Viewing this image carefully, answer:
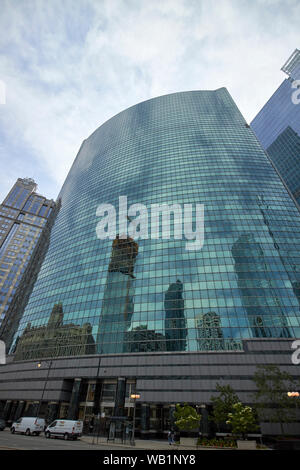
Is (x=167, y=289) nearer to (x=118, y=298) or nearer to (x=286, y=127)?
(x=118, y=298)

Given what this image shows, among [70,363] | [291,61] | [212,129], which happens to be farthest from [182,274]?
[291,61]

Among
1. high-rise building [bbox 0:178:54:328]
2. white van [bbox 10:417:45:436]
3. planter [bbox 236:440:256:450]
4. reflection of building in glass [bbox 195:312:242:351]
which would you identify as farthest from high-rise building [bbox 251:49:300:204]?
high-rise building [bbox 0:178:54:328]

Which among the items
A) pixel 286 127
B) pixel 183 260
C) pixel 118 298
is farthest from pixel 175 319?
pixel 286 127

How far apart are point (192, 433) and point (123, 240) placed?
136 feet

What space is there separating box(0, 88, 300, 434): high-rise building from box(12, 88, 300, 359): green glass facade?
0.25 metres

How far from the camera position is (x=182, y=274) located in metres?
50.8

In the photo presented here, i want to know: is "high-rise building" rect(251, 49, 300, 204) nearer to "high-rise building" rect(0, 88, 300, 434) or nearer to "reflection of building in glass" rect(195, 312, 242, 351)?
"high-rise building" rect(0, 88, 300, 434)

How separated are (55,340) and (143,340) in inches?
920

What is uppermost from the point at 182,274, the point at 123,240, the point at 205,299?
the point at 123,240

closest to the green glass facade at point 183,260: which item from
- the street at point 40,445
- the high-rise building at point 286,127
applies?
the street at point 40,445

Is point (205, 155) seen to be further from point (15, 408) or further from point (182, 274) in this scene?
point (15, 408)

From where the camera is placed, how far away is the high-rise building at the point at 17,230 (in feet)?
395

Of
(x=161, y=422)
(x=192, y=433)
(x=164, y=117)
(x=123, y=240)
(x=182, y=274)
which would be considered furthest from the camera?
(x=164, y=117)

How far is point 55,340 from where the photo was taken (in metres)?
A: 56.0
